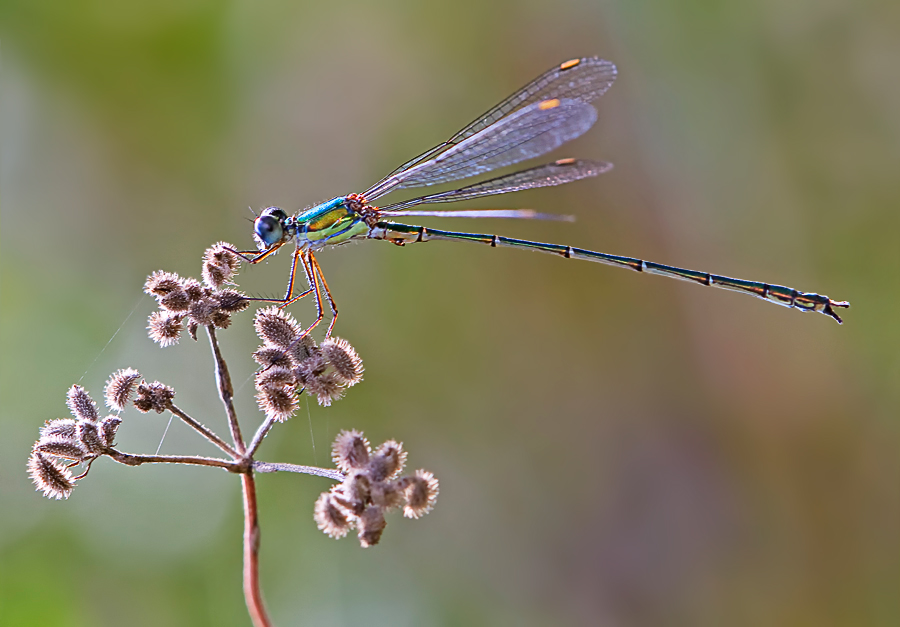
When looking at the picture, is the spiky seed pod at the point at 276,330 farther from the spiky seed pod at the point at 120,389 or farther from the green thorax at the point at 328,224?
the green thorax at the point at 328,224

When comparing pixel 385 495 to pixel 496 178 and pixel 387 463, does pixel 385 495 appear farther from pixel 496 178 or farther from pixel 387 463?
pixel 496 178

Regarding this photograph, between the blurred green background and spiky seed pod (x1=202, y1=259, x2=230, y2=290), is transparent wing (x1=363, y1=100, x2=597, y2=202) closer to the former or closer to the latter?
the blurred green background

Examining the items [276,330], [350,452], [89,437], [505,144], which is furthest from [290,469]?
[505,144]

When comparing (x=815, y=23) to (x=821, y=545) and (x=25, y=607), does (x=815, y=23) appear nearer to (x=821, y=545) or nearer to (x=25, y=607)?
(x=821, y=545)

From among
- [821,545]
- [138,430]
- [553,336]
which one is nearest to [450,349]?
[553,336]

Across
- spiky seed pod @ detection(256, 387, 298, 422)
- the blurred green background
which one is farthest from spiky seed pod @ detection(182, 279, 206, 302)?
the blurred green background

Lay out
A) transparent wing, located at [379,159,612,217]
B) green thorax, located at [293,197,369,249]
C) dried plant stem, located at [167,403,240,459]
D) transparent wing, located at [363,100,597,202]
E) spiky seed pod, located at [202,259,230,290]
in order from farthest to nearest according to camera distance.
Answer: transparent wing, located at [379,159,612,217], transparent wing, located at [363,100,597,202], green thorax, located at [293,197,369,249], spiky seed pod, located at [202,259,230,290], dried plant stem, located at [167,403,240,459]
